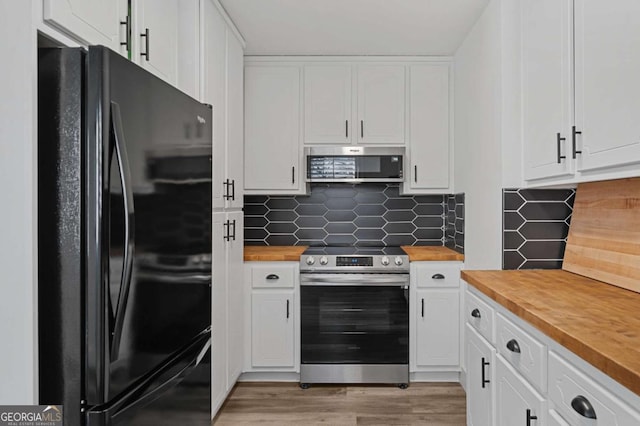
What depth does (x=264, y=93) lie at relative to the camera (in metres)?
3.52

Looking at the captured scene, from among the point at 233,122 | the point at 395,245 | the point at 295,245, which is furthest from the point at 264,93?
the point at 395,245

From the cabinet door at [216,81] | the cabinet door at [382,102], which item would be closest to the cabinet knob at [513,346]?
the cabinet door at [216,81]

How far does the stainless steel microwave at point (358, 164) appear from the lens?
3.44 meters

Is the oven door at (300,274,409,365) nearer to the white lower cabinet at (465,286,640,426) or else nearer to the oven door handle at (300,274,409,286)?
the oven door handle at (300,274,409,286)

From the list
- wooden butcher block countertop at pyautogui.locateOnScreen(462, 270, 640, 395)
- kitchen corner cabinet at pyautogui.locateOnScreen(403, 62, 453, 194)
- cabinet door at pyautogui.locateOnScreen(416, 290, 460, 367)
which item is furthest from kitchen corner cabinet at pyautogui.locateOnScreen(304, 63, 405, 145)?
wooden butcher block countertop at pyautogui.locateOnScreen(462, 270, 640, 395)

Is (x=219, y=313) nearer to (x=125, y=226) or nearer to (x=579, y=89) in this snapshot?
(x=125, y=226)

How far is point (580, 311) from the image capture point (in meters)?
1.47

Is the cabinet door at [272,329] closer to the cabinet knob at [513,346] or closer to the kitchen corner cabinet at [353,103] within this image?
the kitchen corner cabinet at [353,103]

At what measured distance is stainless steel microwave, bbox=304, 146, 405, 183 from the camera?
344 centimetres

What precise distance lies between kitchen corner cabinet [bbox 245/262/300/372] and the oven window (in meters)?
0.09

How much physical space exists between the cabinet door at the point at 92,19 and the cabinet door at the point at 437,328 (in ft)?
8.08

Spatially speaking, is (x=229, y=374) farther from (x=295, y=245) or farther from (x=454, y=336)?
(x=454, y=336)

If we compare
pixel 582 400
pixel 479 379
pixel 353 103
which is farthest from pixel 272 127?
pixel 582 400

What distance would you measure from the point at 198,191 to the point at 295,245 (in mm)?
2182
